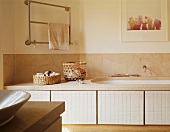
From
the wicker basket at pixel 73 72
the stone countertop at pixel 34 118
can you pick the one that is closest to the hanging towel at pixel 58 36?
the wicker basket at pixel 73 72

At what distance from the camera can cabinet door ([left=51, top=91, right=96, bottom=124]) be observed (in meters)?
2.81

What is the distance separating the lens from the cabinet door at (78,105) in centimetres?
281

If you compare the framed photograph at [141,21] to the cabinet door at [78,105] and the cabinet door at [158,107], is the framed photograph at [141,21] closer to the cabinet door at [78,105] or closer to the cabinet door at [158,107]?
the cabinet door at [158,107]

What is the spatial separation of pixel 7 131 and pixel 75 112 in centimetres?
215

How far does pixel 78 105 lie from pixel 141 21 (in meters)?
1.68

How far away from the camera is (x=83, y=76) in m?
3.38

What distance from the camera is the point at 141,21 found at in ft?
12.2

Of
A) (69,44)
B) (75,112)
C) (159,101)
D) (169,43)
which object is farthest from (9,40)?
(169,43)

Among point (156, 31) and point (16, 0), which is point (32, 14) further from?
point (156, 31)

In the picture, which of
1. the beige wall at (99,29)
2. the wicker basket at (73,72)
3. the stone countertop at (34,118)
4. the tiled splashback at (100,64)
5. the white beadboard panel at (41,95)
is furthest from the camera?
the beige wall at (99,29)

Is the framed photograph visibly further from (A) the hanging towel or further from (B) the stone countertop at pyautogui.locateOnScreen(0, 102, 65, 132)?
(B) the stone countertop at pyautogui.locateOnScreen(0, 102, 65, 132)

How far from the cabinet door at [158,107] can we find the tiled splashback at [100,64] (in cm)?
101

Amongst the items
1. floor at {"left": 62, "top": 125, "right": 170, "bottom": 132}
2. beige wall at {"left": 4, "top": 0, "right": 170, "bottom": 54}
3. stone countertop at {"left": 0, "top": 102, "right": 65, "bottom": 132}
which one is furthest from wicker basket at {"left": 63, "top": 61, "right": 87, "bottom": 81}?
stone countertop at {"left": 0, "top": 102, "right": 65, "bottom": 132}

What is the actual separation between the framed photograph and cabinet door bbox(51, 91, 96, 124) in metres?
1.30
